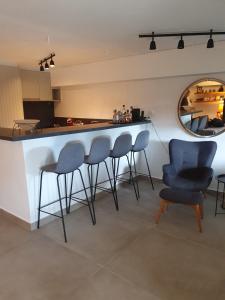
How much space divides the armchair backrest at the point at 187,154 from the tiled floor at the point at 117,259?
2.25 ft

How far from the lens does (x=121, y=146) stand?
10.8 feet

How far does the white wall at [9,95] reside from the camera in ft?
15.1

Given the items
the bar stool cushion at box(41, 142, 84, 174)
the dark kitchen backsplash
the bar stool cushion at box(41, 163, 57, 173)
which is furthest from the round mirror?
the dark kitchen backsplash

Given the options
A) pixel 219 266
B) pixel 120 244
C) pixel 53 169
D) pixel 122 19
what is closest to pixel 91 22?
pixel 122 19

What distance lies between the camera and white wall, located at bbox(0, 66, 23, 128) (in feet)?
15.1

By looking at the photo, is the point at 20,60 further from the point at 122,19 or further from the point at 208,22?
the point at 208,22

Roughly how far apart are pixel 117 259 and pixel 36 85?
433 centimetres

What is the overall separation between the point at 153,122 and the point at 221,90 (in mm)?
1233

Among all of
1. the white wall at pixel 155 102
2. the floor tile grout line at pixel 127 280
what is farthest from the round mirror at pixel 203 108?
the floor tile grout line at pixel 127 280

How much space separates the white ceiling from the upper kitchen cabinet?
136 centimetres

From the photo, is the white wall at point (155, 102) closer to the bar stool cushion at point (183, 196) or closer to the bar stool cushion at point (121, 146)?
the bar stool cushion at point (121, 146)

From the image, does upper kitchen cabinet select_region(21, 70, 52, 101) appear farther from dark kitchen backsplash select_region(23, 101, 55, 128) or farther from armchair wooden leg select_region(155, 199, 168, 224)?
armchair wooden leg select_region(155, 199, 168, 224)

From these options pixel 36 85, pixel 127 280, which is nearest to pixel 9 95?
pixel 36 85

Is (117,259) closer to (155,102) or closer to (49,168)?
(49,168)
